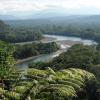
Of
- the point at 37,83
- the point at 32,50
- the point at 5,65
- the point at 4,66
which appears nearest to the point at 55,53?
the point at 32,50

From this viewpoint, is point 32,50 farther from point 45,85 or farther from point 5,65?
point 45,85

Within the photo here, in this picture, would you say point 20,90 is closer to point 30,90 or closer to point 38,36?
point 30,90

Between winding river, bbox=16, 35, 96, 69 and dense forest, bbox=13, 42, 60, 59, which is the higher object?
dense forest, bbox=13, 42, 60, 59

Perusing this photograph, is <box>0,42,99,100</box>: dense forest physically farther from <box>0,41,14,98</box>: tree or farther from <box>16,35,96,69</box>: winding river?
<box>16,35,96,69</box>: winding river

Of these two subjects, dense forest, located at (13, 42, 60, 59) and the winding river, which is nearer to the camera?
the winding river

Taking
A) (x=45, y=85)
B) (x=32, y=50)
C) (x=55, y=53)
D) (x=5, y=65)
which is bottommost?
(x=55, y=53)

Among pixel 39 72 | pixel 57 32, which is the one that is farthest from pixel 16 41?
pixel 39 72

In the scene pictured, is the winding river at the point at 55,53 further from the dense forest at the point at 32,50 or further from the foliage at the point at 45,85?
the foliage at the point at 45,85

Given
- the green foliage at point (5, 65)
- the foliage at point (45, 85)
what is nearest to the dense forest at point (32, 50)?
the green foliage at point (5, 65)

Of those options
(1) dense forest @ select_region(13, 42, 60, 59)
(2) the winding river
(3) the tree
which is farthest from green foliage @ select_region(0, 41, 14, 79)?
(1) dense forest @ select_region(13, 42, 60, 59)
